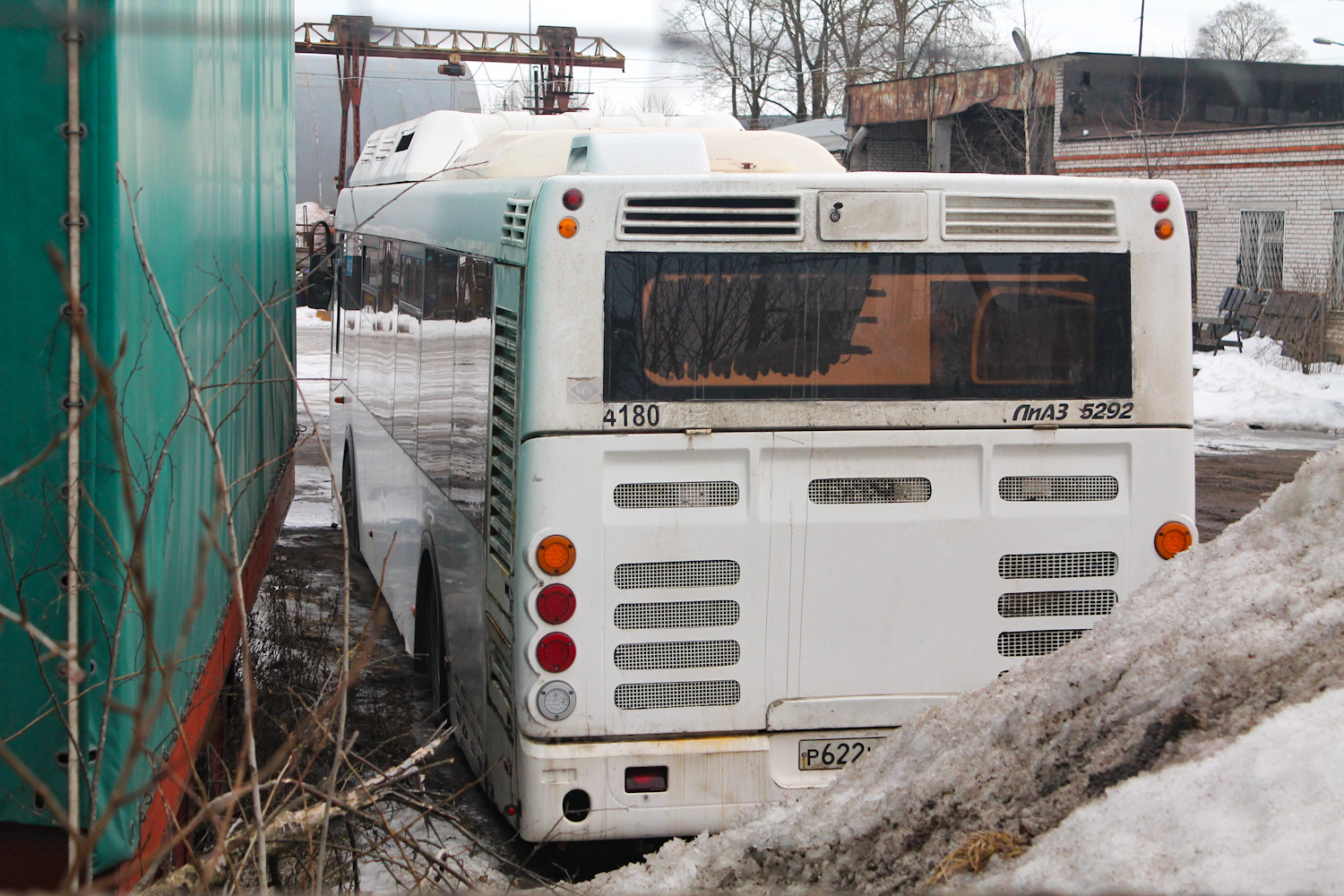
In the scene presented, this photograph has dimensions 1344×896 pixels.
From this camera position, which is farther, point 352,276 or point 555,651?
point 352,276

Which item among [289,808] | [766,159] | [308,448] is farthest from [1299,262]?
[289,808]

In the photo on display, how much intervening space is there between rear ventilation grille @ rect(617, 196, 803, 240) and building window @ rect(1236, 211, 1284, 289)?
27208mm

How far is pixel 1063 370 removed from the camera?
5.25 meters

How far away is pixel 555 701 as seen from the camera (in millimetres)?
4906

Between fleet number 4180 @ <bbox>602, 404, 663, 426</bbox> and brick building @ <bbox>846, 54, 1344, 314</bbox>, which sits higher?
brick building @ <bbox>846, 54, 1344, 314</bbox>

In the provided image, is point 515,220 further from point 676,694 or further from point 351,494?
point 351,494

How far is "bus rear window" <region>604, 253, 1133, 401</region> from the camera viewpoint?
4.93m

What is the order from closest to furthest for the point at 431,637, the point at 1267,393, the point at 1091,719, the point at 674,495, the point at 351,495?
the point at 1091,719 < the point at 674,495 < the point at 431,637 < the point at 351,495 < the point at 1267,393

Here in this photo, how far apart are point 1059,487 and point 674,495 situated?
4.96 ft

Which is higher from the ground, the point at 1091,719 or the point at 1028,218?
the point at 1028,218

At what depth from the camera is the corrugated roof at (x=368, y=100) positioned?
193ft

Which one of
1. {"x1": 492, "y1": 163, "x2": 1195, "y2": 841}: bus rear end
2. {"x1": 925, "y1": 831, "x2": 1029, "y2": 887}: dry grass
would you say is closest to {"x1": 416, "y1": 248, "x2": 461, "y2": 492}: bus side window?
{"x1": 492, "y1": 163, "x2": 1195, "y2": 841}: bus rear end

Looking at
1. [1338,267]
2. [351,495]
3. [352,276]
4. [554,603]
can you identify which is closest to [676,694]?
[554,603]

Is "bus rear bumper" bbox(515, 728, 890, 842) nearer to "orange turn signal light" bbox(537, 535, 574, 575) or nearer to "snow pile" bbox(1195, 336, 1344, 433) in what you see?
"orange turn signal light" bbox(537, 535, 574, 575)
